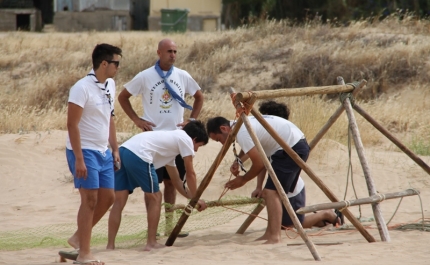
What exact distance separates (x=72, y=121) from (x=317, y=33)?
47.4 feet

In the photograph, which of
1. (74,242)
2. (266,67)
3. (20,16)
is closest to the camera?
(74,242)

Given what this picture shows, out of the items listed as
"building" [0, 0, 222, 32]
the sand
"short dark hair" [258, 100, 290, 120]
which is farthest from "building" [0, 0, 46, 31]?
"short dark hair" [258, 100, 290, 120]

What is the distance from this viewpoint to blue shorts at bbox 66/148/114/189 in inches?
216

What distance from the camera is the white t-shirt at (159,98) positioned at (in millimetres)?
7391

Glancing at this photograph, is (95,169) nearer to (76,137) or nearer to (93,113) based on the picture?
(76,137)

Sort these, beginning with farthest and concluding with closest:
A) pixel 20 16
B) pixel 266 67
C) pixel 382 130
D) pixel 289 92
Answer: pixel 20 16, pixel 266 67, pixel 382 130, pixel 289 92

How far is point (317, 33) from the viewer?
754 inches

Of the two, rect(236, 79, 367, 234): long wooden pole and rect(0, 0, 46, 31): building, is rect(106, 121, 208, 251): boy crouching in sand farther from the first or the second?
rect(0, 0, 46, 31): building

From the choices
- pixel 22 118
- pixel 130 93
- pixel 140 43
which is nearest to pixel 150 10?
pixel 140 43

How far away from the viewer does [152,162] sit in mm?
6578

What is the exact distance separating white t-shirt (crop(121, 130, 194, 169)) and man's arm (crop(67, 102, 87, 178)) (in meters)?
1.15

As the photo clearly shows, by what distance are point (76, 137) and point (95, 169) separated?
0.31 meters

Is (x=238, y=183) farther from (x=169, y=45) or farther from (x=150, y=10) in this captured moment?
(x=150, y=10)

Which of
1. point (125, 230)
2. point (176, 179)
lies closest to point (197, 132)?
point (176, 179)
